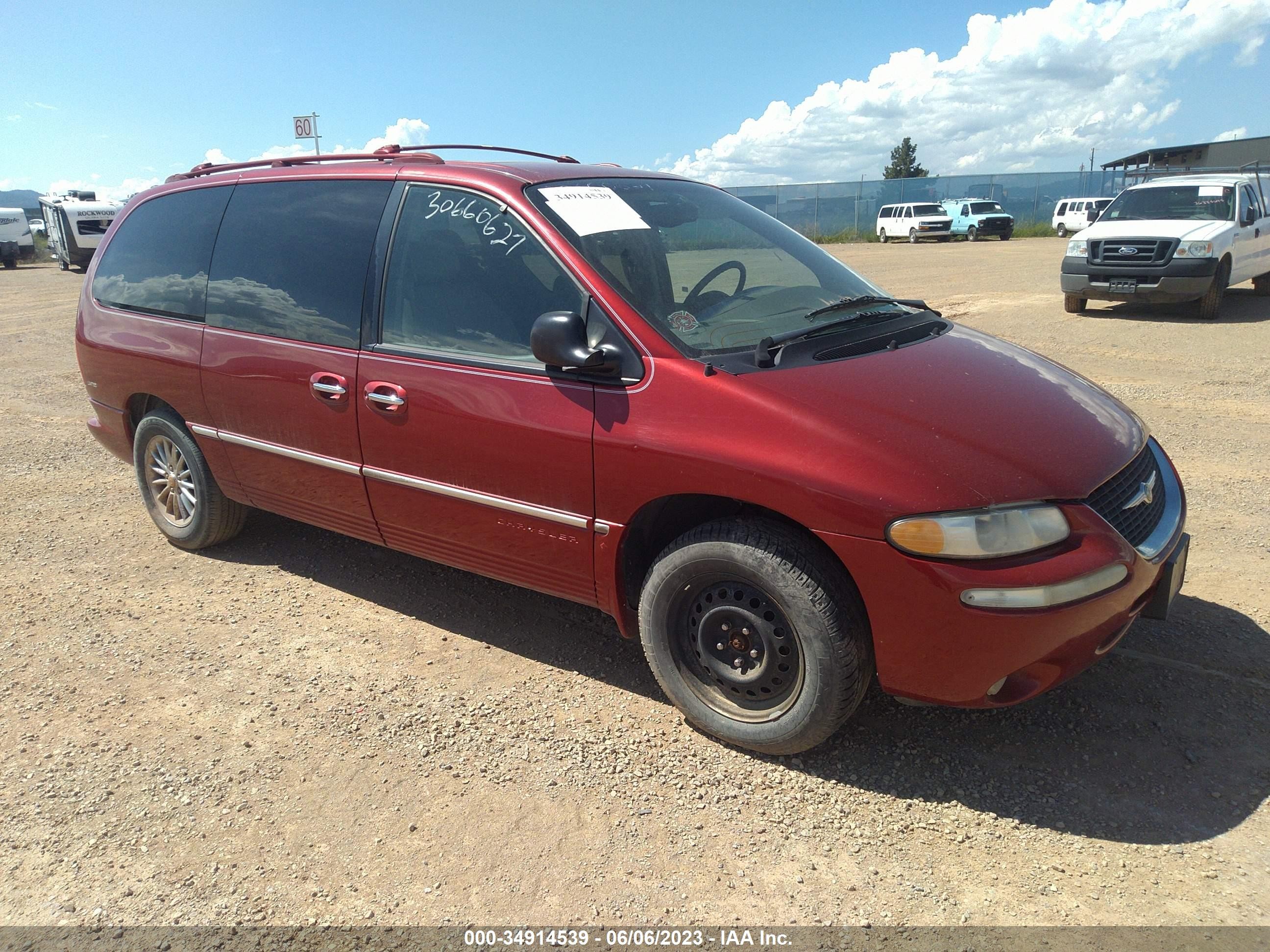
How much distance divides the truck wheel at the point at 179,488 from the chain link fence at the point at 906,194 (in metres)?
40.9

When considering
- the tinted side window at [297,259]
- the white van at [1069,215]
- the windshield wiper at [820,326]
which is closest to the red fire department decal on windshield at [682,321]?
the windshield wiper at [820,326]

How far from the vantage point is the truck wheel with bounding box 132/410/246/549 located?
4492 mm

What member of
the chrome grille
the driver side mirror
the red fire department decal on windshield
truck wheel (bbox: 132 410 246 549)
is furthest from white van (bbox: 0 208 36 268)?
the red fire department decal on windshield

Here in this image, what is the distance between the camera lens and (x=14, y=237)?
34938 mm

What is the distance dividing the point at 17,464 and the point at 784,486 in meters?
6.39

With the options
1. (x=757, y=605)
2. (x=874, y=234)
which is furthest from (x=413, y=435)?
(x=874, y=234)

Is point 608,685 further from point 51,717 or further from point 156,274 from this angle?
point 156,274

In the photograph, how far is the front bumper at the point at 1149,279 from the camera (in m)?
11.0

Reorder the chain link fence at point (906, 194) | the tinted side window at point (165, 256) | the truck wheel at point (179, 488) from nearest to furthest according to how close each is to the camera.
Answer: the tinted side window at point (165, 256) → the truck wheel at point (179, 488) → the chain link fence at point (906, 194)

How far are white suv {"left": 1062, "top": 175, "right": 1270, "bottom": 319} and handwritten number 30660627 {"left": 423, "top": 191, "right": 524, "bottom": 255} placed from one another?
1054cm

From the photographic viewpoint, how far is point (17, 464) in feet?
21.6

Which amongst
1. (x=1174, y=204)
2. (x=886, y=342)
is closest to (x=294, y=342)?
(x=886, y=342)

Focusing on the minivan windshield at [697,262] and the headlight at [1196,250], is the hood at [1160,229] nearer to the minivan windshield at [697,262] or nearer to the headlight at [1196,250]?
the headlight at [1196,250]

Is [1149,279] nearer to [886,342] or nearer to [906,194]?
[886,342]
